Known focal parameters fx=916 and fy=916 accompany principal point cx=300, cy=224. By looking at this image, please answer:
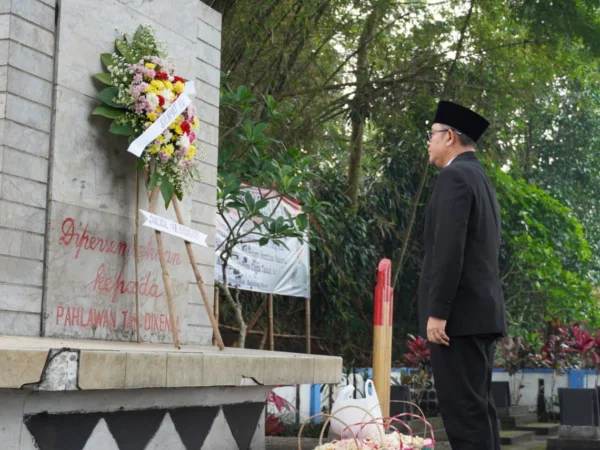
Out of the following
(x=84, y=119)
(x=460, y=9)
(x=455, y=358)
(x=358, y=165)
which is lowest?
(x=455, y=358)

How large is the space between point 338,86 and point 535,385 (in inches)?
187

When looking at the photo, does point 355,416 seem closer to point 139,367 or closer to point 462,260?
point 462,260

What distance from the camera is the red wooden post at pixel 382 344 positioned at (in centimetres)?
679

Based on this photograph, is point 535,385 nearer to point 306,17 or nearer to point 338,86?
point 338,86

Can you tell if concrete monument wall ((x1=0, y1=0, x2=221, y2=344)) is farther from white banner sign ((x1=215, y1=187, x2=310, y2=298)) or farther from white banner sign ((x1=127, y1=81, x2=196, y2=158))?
white banner sign ((x1=215, y1=187, x2=310, y2=298))

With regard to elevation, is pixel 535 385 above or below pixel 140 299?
below

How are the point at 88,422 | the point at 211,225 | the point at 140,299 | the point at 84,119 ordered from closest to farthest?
the point at 88,422 < the point at 84,119 < the point at 140,299 < the point at 211,225

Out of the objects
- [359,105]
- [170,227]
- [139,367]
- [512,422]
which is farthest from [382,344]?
[359,105]

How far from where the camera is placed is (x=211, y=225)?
531 cm

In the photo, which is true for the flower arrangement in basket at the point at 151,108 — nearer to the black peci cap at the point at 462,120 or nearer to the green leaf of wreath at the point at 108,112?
the green leaf of wreath at the point at 108,112

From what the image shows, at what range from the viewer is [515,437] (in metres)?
9.49

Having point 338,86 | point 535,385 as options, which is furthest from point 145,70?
point 535,385

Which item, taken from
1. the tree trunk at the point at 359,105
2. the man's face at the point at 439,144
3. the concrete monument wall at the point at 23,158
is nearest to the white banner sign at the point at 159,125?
the concrete monument wall at the point at 23,158

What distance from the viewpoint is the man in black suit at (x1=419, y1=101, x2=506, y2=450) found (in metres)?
3.67
